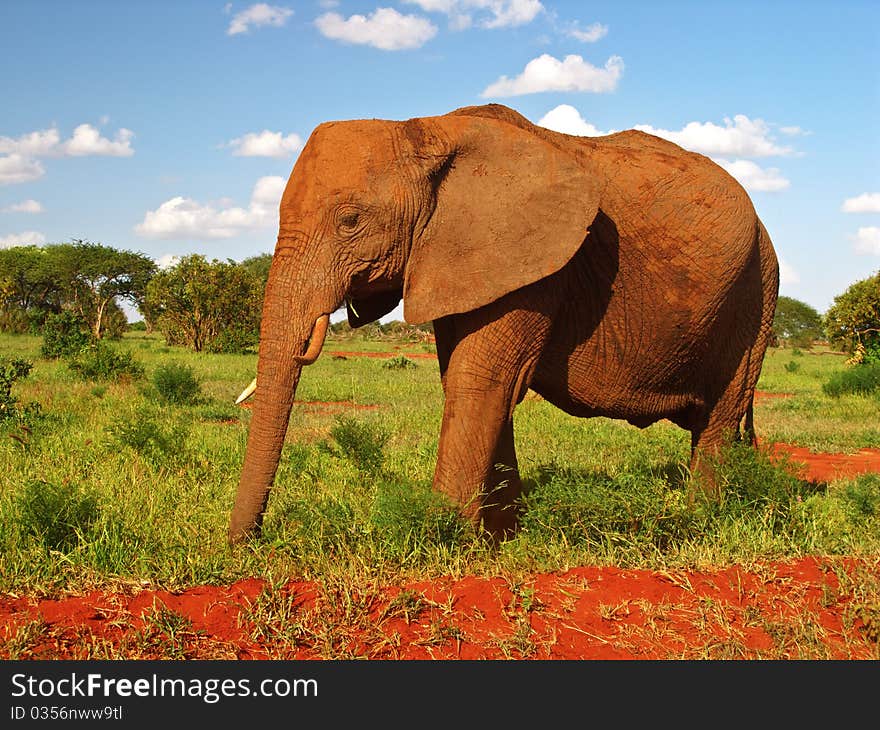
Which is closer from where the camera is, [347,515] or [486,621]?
[486,621]

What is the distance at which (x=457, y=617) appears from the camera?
161 inches

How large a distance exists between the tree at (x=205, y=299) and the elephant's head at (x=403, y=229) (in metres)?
22.8

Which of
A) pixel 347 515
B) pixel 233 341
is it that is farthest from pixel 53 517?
pixel 233 341

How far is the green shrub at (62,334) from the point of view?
1842 cm

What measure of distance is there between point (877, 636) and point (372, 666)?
2235 millimetres

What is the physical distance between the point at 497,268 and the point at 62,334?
1613 centimetres

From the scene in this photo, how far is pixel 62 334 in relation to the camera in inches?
741

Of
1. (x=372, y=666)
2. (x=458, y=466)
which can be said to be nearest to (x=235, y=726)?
(x=372, y=666)

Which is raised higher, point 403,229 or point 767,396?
point 403,229

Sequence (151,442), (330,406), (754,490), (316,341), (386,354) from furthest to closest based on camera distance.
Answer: (386,354)
(330,406)
(151,442)
(754,490)
(316,341)

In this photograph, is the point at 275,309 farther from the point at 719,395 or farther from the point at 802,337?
the point at 802,337

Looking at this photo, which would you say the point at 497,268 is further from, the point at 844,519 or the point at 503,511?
the point at 844,519

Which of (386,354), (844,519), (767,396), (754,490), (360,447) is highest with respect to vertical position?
(386,354)

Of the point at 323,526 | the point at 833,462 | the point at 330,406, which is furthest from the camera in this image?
the point at 330,406
